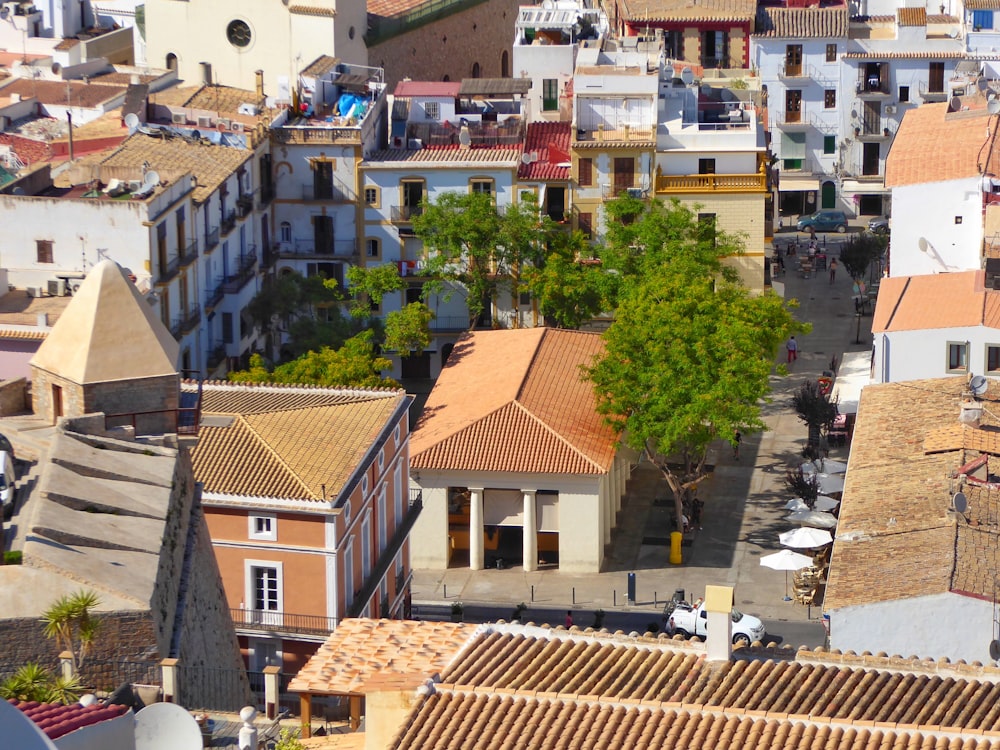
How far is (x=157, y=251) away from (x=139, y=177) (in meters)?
4.11

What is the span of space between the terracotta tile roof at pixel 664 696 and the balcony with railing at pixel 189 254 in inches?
1514

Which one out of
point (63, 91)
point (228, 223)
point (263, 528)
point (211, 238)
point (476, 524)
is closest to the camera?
point (263, 528)

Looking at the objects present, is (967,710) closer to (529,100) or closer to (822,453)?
(822,453)

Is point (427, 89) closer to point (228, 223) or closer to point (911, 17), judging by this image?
point (228, 223)

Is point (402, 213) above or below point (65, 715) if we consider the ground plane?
above

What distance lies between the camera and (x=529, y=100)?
99.9 metres

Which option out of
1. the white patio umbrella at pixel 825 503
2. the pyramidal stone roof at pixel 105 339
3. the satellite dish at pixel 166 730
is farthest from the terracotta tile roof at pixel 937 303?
the satellite dish at pixel 166 730

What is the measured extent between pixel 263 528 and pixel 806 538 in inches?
745

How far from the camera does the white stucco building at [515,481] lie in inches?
2832

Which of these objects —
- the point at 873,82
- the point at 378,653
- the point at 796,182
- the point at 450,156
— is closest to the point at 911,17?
the point at 873,82

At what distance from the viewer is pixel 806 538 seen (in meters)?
70.3

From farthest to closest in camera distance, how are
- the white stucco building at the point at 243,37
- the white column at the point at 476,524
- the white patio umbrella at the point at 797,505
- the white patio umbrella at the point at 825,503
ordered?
the white stucco building at the point at 243,37
the white patio umbrella at the point at 797,505
the white patio umbrella at the point at 825,503
the white column at the point at 476,524

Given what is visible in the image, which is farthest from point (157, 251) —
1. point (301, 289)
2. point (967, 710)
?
point (967, 710)

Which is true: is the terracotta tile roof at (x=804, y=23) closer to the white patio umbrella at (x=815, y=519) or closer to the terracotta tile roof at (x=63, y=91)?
the terracotta tile roof at (x=63, y=91)
